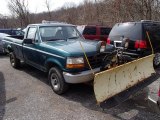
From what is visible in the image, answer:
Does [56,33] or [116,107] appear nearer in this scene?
[116,107]

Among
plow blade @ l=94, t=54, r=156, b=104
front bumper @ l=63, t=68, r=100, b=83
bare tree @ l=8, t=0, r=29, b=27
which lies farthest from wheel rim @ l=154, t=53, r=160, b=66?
bare tree @ l=8, t=0, r=29, b=27

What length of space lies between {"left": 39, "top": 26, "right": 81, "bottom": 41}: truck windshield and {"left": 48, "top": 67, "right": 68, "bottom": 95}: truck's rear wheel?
3.85 ft

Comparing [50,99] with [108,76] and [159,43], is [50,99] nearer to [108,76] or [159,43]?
[108,76]

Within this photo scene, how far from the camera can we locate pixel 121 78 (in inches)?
173

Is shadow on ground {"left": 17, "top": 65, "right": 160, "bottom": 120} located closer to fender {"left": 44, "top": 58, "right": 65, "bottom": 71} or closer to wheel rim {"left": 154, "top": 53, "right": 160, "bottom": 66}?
fender {"left": 44, "top": 58, "right": 65, "bottom": 71}

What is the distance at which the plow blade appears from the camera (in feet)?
12.7

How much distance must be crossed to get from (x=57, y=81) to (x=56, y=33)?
171cm

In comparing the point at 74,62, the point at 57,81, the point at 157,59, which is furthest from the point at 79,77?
the point at 157,59

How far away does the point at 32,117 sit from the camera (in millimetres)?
4188

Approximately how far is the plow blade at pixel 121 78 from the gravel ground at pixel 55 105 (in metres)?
0.45

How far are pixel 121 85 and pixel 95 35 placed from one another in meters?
7.87

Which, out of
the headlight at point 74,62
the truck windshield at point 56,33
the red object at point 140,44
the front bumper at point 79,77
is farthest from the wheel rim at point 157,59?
the headlight at point 74,62

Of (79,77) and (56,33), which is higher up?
(56,33)

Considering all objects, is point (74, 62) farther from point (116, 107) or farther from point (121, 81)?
point (116, 107)
